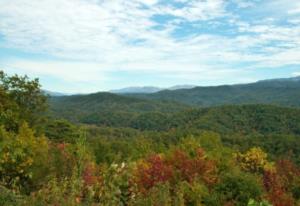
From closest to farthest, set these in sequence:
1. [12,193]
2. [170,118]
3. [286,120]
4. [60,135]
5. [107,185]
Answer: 1. [107,185]
2. [12,193]
3. [60,135]
4. [286,120]
5. [170,118]

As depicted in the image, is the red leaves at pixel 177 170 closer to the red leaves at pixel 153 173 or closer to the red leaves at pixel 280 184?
the red leaves at pixel 153 173

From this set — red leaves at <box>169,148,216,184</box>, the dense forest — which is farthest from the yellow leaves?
red leaves at <box>169,148,216,184</box>

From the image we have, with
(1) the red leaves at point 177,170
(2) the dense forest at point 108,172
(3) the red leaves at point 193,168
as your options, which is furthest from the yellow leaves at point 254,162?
(3) the red leaves at point 193,168

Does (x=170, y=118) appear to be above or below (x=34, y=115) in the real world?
below

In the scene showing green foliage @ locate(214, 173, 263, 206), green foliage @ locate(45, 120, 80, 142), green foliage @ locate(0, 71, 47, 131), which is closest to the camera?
green foliage @ locate(214, 173, 263, 206)

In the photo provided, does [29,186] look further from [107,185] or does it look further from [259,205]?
[259,205]

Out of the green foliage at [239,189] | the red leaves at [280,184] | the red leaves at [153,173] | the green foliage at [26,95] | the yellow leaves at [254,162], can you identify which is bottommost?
the yellow leaves at [254,162]

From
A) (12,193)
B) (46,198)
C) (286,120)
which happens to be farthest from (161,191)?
(286,120)

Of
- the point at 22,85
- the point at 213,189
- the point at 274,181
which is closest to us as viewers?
the point at 213,189

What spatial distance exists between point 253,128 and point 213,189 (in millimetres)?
163595

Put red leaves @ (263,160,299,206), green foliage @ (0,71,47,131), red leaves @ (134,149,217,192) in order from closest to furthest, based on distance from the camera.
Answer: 1. red leaves @ (263,160,299,206)
2. red leaves @ (134,149,217,192)
3. green foliage @ (0,71,47,131)

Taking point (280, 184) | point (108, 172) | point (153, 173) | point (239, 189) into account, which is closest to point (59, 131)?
point (153, 173)

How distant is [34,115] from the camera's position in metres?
38.5

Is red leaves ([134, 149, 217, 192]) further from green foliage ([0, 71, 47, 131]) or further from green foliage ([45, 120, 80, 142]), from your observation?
green foliage ([45, 120, 80, 142])
